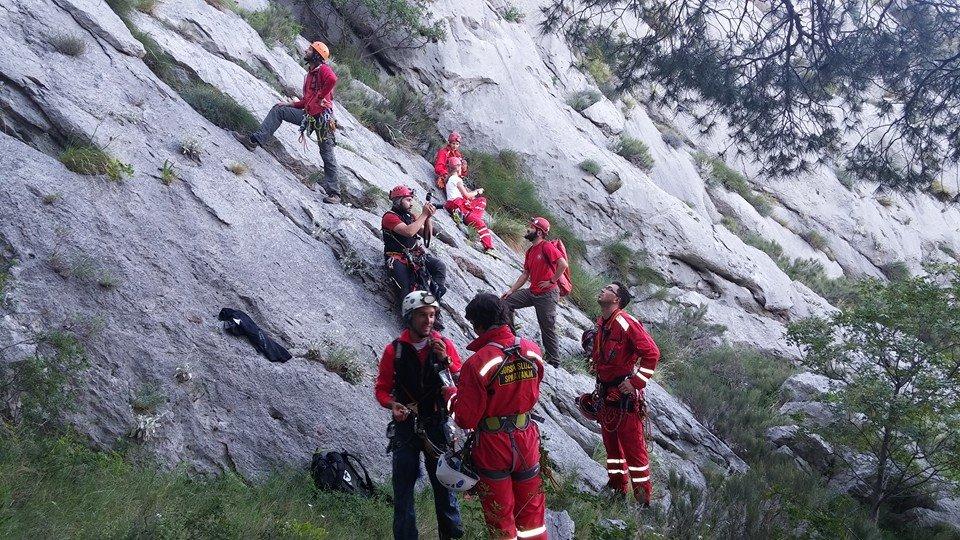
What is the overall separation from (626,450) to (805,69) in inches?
188

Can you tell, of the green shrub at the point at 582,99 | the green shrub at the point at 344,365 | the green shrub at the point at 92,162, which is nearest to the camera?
the green shrub at the point at 344,365

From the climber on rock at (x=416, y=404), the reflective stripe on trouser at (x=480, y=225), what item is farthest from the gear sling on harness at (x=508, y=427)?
the reflective stripe on trouser at (x=480, y=225)

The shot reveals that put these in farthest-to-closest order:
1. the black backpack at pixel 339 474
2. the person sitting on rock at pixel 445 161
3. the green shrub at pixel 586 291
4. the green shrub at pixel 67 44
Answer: the person sitting on rock at pixel 445 161
the green shrub at pixel 586 291
the green shrub at pixel 67 44
the black backpack at pixel 339 474

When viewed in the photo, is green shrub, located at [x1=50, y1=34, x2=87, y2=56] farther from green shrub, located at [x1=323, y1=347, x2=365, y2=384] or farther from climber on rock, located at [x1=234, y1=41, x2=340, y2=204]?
green shrub, located at [x1=323, y1=347, x2=365, y2=384]

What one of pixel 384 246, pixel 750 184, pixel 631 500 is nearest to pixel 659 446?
pixel 631 500

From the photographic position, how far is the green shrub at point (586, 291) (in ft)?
43.3

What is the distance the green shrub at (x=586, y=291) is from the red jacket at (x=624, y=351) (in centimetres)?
604

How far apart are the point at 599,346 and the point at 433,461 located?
7.90 ft

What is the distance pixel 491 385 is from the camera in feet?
15.3

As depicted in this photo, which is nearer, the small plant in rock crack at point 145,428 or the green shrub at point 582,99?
the small plant in rock crack at point 145,428

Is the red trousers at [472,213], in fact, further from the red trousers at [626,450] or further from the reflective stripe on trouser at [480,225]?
the red trousers at [626,450]

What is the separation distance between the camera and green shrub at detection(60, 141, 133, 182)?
23.7ft

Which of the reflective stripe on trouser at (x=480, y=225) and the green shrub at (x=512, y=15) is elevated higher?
the green shrub at (x=512, y=15)

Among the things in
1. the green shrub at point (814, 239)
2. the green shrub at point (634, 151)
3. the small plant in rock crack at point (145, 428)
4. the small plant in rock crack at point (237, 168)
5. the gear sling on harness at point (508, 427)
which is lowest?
the small plant in rock crack at point (145, 428)
